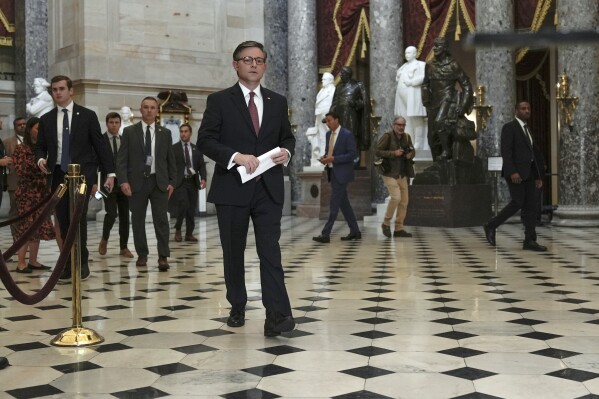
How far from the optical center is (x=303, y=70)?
18719mm

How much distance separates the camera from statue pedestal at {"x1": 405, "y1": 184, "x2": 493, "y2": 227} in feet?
46.1

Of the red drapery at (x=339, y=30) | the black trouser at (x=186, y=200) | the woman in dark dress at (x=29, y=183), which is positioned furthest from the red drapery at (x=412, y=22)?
the woman in dark dress at (x=29, y=183)

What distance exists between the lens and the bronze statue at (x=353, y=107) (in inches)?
647

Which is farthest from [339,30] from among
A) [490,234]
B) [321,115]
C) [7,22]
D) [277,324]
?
[277,324]

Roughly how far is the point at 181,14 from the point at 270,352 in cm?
1551

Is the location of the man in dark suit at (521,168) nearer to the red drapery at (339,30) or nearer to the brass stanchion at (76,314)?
the brass stanchion at (76,314)

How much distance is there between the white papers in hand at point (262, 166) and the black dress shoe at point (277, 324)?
77 cm

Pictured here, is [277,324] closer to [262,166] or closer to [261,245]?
[261,245]

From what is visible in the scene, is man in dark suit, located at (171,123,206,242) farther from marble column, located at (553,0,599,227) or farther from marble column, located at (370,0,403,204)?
marble column, located at (553,0,599,227)

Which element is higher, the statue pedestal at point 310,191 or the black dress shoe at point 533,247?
the statue pedestal at point 310,191

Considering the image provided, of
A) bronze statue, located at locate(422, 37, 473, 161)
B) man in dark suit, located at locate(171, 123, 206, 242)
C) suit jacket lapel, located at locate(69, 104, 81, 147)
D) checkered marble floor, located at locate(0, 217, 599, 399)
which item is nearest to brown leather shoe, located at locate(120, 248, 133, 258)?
checkered marble floor, located at locate(0, 217, 599, 399)

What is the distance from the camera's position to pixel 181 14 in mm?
18938

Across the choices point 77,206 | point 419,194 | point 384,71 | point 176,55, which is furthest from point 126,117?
point 77,206

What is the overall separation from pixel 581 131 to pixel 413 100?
10.9ft
